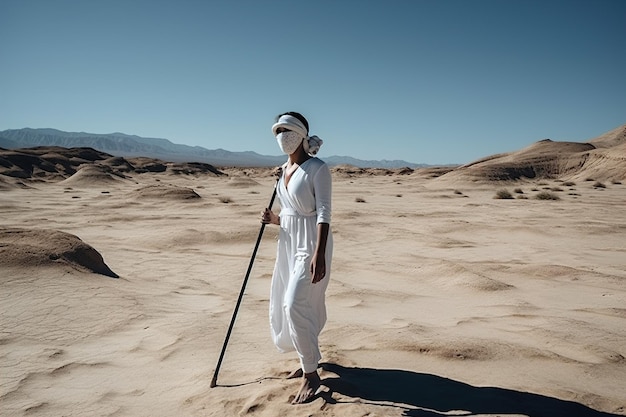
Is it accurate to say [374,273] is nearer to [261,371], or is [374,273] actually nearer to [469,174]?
[261,371]

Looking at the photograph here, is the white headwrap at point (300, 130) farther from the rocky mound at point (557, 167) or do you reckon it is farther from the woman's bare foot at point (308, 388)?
the rocky mound at point (557, 167)

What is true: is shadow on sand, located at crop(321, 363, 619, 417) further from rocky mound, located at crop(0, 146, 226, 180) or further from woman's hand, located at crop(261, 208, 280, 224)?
rocky mound, located at crop(0, 146, 226, 180)

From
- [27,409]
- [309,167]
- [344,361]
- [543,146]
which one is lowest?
[27,409]

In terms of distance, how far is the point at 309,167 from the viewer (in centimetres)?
297

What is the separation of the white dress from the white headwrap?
123mm

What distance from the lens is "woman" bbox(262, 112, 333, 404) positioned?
288cm

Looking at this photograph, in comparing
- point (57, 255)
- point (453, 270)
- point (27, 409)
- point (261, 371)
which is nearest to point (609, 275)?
point (453, 270)

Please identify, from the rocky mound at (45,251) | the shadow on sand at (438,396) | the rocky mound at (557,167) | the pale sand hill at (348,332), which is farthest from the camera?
the rocky mound at (557,167)

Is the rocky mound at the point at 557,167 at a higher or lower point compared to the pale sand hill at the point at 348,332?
higher

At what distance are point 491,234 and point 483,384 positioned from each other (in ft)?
26.2

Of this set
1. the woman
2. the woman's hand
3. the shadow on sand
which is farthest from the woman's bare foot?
the woman's hand

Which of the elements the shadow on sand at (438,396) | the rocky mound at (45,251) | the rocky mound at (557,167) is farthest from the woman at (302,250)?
the rocky mound at (557,167)

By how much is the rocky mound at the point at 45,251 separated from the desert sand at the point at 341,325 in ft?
0.08

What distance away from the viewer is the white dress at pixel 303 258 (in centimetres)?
289
